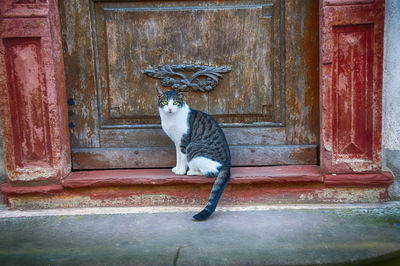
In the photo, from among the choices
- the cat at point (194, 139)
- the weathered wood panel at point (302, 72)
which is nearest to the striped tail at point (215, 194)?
the cat at point (194, 139)

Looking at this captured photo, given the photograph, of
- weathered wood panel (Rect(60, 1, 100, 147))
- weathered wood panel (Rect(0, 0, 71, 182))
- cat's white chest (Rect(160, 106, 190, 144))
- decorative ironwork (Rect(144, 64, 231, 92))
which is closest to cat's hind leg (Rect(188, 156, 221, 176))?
cat's white chest (Rect(160, 106, 190, 144))

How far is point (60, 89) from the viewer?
2.38m

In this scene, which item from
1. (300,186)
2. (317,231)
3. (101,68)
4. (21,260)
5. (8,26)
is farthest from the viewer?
(101,68)

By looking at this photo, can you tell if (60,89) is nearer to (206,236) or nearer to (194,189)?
(194,189)

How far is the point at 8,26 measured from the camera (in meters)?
2.19

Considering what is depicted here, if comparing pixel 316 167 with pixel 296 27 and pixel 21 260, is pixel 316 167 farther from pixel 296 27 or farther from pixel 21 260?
pixel 21 260

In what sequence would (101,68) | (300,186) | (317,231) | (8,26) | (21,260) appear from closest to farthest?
(21,260) → (317,231) → (8,26) → (300,186) → (101,68)

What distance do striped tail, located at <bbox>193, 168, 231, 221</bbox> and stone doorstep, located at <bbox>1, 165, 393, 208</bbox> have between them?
0.12 meters

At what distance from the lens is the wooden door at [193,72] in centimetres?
248

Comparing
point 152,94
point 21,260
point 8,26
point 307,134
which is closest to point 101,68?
point 152,94

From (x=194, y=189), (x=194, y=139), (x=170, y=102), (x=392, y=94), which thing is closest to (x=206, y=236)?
(x=194, y=189)

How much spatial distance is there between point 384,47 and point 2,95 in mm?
2702

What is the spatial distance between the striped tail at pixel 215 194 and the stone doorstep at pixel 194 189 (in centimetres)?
12

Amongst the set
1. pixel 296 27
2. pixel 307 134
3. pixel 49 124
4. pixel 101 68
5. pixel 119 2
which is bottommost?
pixel 307 134
